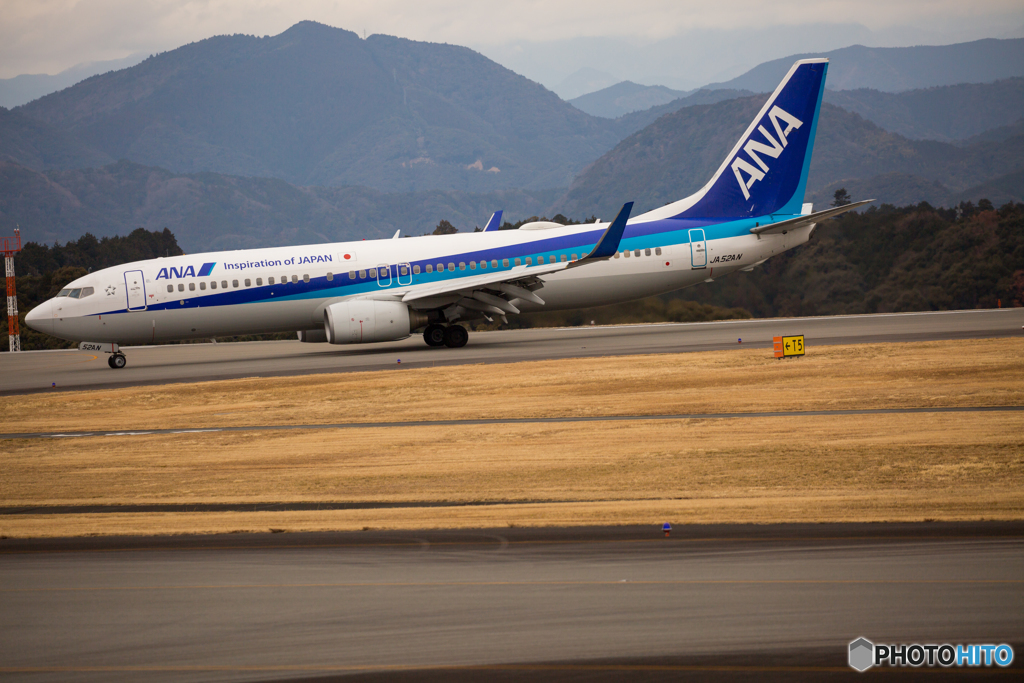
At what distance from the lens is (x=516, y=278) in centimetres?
2891

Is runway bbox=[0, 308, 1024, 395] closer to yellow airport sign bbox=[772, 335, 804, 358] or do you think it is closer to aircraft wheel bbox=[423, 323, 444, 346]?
aircraft wheel bbox=[423, 323, 444, 346]

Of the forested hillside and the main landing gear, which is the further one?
the forested hillside

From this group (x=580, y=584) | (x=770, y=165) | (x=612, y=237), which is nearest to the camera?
(x=580, y=584)

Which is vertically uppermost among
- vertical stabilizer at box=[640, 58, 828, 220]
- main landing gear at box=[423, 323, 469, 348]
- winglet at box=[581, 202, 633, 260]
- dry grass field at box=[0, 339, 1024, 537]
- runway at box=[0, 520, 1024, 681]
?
vertical stabilizer at box=[640, 58, 828, 220]

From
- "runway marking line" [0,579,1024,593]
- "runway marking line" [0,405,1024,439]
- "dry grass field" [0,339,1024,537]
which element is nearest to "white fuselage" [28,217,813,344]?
"dry grass field" [0,339,1024,537]

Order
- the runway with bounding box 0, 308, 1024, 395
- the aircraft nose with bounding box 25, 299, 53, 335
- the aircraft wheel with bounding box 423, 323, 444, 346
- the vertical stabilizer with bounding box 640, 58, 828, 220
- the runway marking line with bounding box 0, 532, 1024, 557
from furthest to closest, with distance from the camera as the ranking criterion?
1. the vertical stabilizer with bounding box 640, 58, 828, 220
2. the aircraft wheel with bounding box 423, 323, 444, 346
3. the aircraft nose with bounding box 25, 299, 53, 335
4. the runway with bounding box 0, 308, 1024, 395
5. the runway marking line with bounding box 0, 532, 1024, 557

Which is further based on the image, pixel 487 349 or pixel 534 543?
pixel 487 349

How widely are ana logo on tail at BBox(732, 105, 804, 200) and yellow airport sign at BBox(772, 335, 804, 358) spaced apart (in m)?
12.2

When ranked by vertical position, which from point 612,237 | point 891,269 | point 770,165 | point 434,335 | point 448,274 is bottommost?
point 434,335

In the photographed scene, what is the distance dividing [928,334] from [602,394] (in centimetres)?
1312

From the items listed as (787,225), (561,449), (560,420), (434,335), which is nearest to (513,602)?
(561,449)

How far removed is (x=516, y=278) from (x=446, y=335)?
367 centimetres

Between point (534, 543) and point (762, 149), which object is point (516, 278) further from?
point (534, 543)

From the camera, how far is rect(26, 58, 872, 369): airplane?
29203 millimetres
